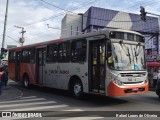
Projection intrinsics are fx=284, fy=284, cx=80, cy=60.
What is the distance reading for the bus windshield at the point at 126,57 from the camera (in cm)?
1182

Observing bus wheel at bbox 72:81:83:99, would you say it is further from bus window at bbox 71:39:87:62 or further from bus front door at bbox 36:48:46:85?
bus front door at bbox 36:48:46:85

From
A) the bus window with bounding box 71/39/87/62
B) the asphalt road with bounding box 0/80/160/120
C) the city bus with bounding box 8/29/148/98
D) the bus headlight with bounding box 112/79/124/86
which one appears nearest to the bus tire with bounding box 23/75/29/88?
the city bus with bounding box 8/29/148/98

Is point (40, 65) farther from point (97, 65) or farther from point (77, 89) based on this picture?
point (97, 65)

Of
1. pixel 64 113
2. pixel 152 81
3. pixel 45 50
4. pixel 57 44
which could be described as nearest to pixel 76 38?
pixel 57 44

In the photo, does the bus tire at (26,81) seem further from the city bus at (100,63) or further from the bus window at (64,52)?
the bus window at (64,52)

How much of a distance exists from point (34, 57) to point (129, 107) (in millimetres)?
9041

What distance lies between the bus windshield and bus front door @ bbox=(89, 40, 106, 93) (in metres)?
0.42

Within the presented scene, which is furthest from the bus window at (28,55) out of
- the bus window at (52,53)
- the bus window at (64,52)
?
A: the bus window at (64,52)

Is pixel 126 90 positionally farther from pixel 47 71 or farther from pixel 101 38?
pixel 47 71

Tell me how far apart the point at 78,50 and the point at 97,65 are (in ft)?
5.75

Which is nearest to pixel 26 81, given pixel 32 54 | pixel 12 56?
pixel 32 54

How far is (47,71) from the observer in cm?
1695

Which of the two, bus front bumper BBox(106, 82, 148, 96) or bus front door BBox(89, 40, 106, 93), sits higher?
bus front door BBox(89, 40, 106, 93)

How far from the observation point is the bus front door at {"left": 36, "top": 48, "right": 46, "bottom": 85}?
17531mm
